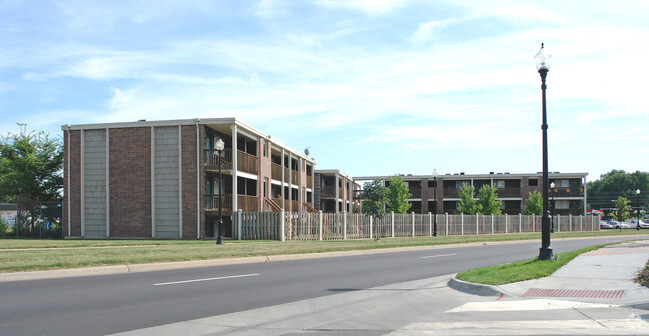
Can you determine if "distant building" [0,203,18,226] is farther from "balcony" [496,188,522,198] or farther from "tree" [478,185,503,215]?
"balcony" [496,188,522,198]

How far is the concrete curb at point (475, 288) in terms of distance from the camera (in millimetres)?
10247

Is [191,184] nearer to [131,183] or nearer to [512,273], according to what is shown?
[131,183]

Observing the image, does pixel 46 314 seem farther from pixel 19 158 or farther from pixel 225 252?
pixel 19 158

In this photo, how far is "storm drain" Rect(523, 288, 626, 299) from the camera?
9.59m

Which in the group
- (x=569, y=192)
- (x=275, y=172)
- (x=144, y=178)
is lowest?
(x=569, y=192)

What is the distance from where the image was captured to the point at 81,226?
30.2 m

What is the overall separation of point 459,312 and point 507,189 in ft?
226

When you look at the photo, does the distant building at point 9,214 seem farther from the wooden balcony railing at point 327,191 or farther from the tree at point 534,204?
the tree at point 534,204

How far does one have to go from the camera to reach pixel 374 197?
33.3 metres

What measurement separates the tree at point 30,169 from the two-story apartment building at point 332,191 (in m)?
25.8

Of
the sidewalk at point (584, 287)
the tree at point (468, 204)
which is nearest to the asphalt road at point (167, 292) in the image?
the sidewalk at point (584, 287)

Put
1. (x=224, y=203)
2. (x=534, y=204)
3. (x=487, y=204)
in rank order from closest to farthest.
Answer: (x=224, y=203) → (x=487, y=204) → (x=534, y=204)

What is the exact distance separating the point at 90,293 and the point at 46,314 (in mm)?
2138

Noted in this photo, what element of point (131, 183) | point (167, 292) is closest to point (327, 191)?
point (131, 183)
